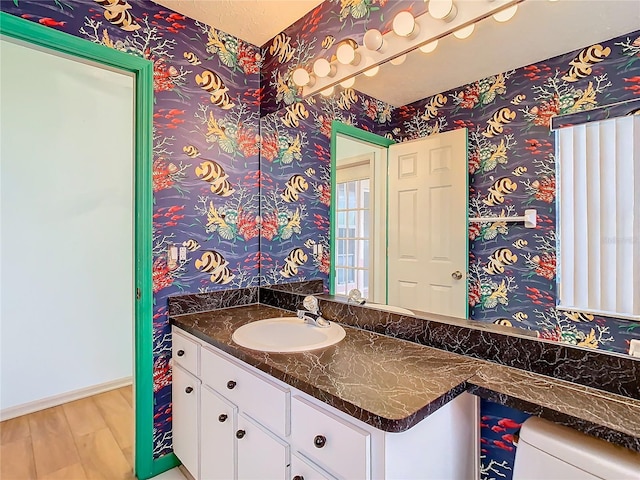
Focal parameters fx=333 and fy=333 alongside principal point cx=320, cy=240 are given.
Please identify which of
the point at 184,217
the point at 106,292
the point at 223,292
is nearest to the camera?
the point at 184,217

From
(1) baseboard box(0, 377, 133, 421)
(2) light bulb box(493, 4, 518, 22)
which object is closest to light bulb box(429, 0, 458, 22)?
(2) light bulb box(493, 4, 518, 22)

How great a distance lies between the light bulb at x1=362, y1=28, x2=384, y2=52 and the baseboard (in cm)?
299

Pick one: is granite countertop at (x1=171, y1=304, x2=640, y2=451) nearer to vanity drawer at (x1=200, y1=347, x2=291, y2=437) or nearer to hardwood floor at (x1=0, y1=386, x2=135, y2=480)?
vanity drawer at (x1=200, y1=347, x2=291, y2=437)

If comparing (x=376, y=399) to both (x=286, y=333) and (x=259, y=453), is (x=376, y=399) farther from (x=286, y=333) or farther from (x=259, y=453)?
(x=286, y=333)

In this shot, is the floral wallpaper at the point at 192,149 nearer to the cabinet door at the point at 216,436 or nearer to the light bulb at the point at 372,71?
the cabinet door at the point at 216,436

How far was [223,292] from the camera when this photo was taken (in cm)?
193

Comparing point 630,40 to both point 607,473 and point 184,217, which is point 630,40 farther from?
point 184,217

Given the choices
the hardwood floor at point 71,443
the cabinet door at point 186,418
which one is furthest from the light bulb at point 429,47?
the hardwood floor at point 71,443

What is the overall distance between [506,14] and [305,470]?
1.55m

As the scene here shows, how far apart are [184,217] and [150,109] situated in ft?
1.83

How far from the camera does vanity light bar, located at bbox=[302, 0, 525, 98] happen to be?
1131mm

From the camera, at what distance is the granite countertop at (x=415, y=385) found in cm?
77

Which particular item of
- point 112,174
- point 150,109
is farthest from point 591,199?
point 112,174

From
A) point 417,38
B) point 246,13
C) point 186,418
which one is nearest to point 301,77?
point 246,13
